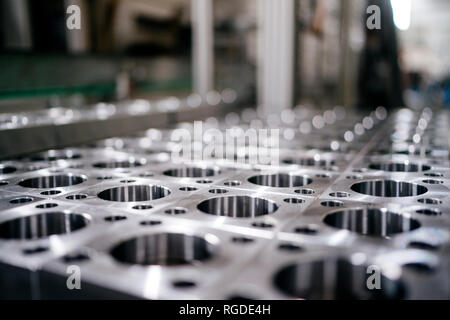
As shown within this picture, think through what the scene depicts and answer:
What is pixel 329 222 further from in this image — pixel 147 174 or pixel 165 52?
pixel 165 52

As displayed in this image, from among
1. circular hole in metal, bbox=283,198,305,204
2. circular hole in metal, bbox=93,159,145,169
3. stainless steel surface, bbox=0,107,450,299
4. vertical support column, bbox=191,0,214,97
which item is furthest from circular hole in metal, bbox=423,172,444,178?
vertical support column, bbox=191,0,214,97

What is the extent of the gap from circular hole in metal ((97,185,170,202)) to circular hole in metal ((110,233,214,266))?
0.45 meters

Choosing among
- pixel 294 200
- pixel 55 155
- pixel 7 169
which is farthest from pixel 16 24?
pixel 294 200

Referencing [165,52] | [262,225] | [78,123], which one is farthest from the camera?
[165,52]

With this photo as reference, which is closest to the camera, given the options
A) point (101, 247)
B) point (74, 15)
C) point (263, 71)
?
point (101, 247)

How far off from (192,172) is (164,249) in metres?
0.88

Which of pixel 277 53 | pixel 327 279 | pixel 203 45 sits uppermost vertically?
pixel 203 45

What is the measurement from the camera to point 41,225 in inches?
52.6

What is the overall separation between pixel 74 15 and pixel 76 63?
1.45ft

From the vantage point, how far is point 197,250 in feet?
3.78

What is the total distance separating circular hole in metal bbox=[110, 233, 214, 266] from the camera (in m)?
1.14

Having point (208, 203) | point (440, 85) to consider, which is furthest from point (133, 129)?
point (440, 85)

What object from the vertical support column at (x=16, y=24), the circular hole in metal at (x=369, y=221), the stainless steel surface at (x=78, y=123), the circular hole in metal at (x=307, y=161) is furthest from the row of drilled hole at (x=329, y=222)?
the vertical support column at (x=16, y=24)
